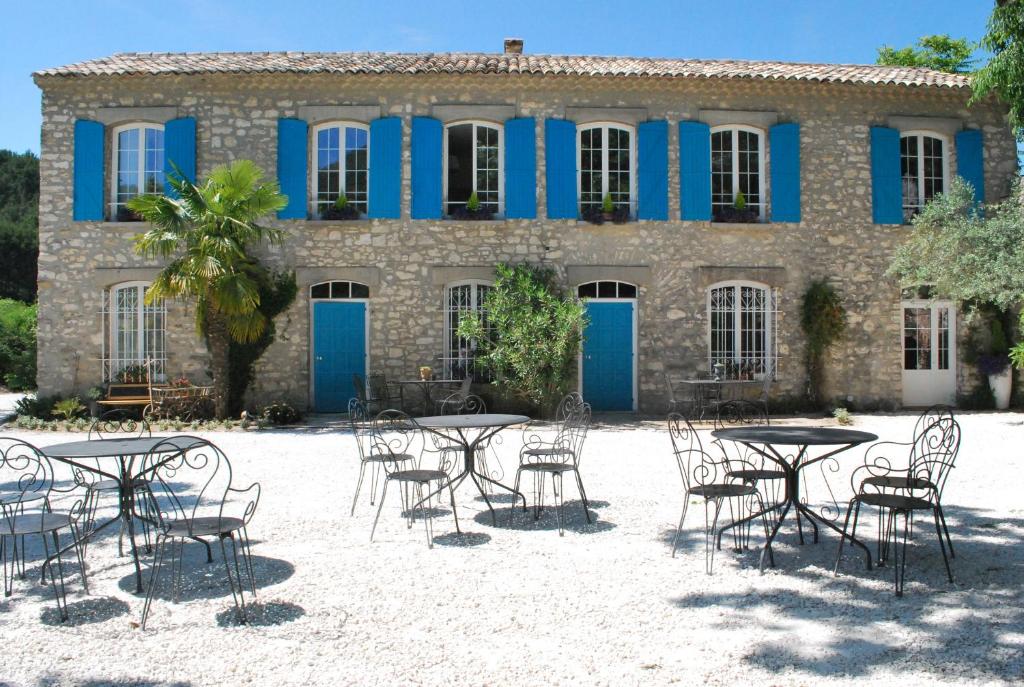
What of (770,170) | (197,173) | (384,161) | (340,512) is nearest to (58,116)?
(197,173)

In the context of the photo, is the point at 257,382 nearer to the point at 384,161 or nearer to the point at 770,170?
the point at 384,161

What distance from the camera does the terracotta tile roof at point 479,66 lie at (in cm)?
→ 1267

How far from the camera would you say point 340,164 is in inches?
516

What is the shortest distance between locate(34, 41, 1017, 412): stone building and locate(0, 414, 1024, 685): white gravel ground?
7.41m

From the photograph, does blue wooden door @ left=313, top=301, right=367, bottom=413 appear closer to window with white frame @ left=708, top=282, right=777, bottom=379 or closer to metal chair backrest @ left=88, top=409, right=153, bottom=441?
metal chair backrest @ left=88, top=409, right=153, bottom=441

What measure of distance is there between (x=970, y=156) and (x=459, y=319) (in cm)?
932

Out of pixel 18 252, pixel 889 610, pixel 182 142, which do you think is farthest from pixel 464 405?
pixel 18 252

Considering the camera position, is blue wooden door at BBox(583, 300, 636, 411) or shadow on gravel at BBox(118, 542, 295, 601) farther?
blue wooden door at BBox(583, 300, 636, 411)

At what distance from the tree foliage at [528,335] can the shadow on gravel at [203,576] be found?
23.9 ft

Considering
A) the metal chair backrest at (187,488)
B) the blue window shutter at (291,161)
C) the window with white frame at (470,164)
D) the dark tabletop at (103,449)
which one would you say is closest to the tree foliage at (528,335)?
the window with white frame at (470,164)

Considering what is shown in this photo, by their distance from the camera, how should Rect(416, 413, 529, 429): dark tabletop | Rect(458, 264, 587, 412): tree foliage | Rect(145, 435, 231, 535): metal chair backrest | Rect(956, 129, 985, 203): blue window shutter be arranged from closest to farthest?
Rect(145, 435, 231, 535): metal chair backrest
Rect(416, 413, 529, 429): dark tabletop
Rect(458, 264, 587, 412): tree foliage
Rect(956, 129, 985, 203): blue window shutter

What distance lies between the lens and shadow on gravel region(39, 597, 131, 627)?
12.4ft

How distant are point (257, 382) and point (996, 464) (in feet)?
34.2

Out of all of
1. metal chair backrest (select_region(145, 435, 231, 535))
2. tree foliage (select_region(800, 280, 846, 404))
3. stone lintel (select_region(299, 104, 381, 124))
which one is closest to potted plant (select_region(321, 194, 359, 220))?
stone lintel (select_region(299, 104, 381, 124))
